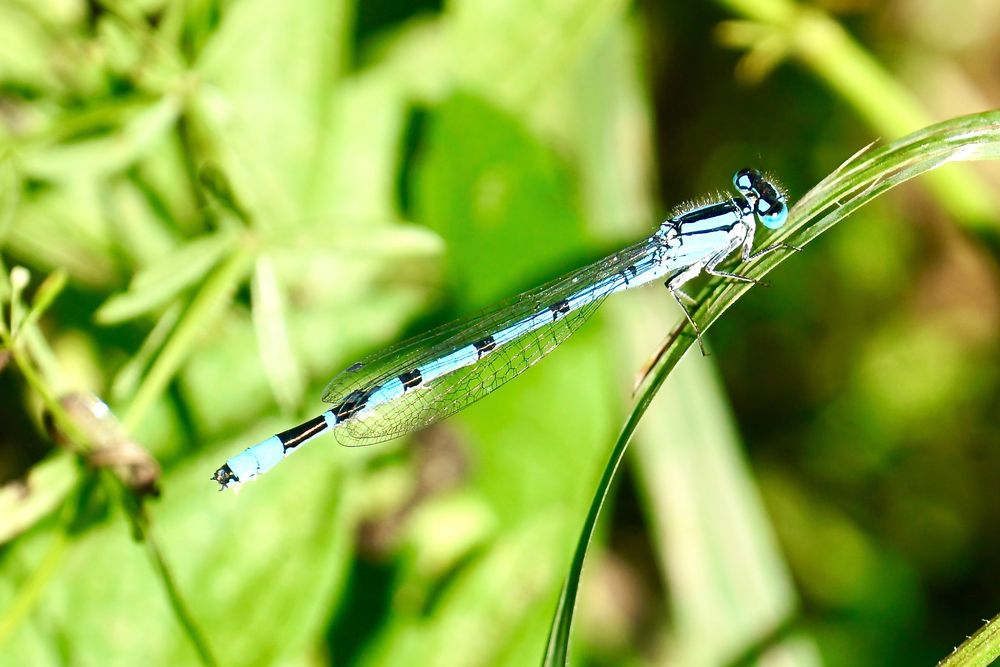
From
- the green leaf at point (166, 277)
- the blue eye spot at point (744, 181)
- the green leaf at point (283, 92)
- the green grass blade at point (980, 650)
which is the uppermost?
the green leaf at point (283, 92)

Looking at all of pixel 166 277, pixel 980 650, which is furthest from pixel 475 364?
pixel 980 650

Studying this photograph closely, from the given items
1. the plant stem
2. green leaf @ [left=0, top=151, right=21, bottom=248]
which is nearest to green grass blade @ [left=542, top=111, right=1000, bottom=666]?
the plant stem

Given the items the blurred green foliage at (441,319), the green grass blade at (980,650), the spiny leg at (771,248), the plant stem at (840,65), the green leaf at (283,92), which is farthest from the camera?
the plant stem at (840,65)

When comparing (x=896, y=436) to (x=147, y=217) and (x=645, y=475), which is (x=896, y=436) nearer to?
(x=645, y=475)

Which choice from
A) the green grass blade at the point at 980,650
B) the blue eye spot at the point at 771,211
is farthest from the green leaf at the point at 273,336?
the green grass blade at the point at 980,650

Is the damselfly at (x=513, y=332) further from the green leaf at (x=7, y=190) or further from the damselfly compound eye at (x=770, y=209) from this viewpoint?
the green leaf at (x=7, y=190)

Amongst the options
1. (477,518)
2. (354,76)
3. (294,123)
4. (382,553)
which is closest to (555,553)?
(477,518)

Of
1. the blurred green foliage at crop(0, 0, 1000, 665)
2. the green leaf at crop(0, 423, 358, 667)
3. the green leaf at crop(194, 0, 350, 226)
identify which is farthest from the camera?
the green leaf at crop(194, 0, 350, 226)

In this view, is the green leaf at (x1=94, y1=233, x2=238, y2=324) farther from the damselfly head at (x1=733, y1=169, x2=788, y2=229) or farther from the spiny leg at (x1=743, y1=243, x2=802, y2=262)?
the damselfly head at (x1=733, y1=169, x2=788, y2=229)
